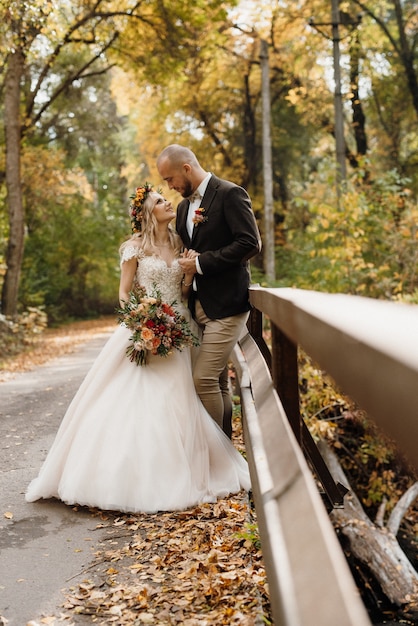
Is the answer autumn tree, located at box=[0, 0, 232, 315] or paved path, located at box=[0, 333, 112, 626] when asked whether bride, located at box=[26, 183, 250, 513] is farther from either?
autumn tree, located at box=[0, 0, 232, 315]

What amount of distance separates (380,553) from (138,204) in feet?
14.8

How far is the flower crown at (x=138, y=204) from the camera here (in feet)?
17.1

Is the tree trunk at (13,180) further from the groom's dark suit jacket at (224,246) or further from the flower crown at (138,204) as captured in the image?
the groom's dark suit jacket at (224,246)

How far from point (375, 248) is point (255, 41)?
561 inches

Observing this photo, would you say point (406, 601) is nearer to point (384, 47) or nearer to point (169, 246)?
point (169, 246)

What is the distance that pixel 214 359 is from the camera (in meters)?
5.05

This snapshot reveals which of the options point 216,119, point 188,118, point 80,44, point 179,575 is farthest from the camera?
point 216,119

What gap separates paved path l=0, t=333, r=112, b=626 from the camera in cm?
329

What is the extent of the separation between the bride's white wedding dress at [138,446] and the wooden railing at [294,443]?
1.77 meters

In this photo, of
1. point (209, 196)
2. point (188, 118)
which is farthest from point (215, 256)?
point (188, 118)

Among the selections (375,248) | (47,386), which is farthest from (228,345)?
(375,248)

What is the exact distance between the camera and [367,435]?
9.62m

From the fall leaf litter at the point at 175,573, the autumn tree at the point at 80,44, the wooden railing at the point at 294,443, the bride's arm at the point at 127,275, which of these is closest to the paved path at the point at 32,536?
the fall leaf litter at the point at 175,573

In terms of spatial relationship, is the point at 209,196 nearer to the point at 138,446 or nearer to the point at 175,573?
the point at 138,446
